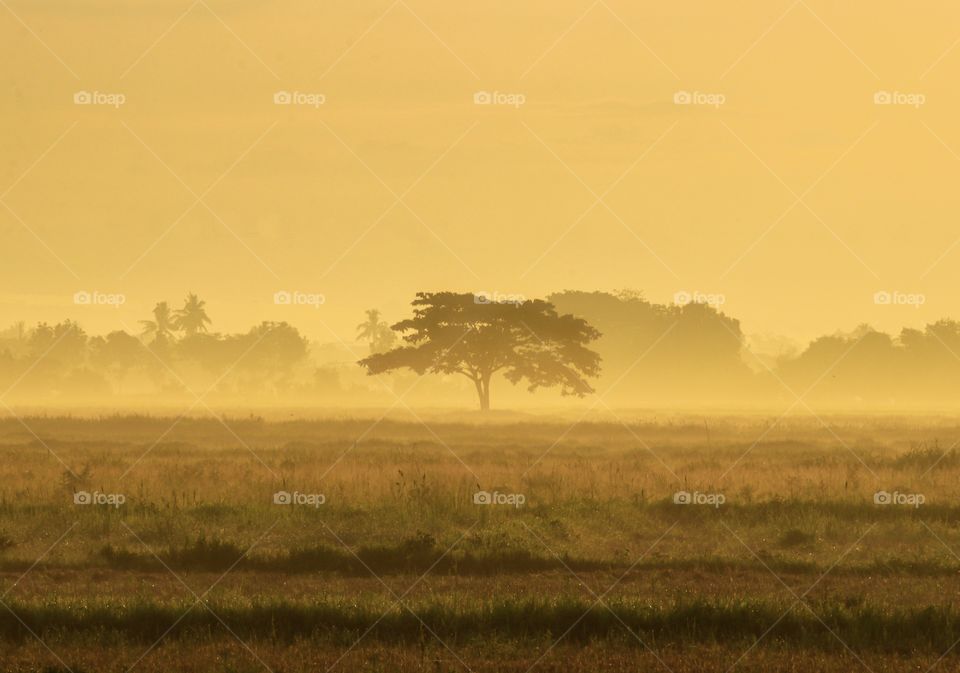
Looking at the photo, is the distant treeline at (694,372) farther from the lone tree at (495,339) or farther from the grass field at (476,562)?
the grass field at (476,562)

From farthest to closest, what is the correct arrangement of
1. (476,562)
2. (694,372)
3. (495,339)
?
(694,372) < (495,339) < (476,562)

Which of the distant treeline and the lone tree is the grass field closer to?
the lone tree

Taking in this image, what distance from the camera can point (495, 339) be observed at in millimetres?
78688

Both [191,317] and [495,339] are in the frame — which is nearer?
[495,339]

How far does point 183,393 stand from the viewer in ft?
583

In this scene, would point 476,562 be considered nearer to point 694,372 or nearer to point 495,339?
point 495,339

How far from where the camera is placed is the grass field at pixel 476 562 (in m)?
13.3

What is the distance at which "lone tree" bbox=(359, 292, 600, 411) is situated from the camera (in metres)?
78.2

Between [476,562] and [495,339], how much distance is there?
5923cm

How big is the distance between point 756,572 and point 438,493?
7.88 metres

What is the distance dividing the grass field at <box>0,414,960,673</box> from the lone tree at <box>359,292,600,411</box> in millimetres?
39930

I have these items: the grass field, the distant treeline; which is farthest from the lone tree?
the distant treeline

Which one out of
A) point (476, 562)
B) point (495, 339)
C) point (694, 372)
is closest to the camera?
point (476, 562)

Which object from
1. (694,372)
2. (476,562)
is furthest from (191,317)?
(476,562)
